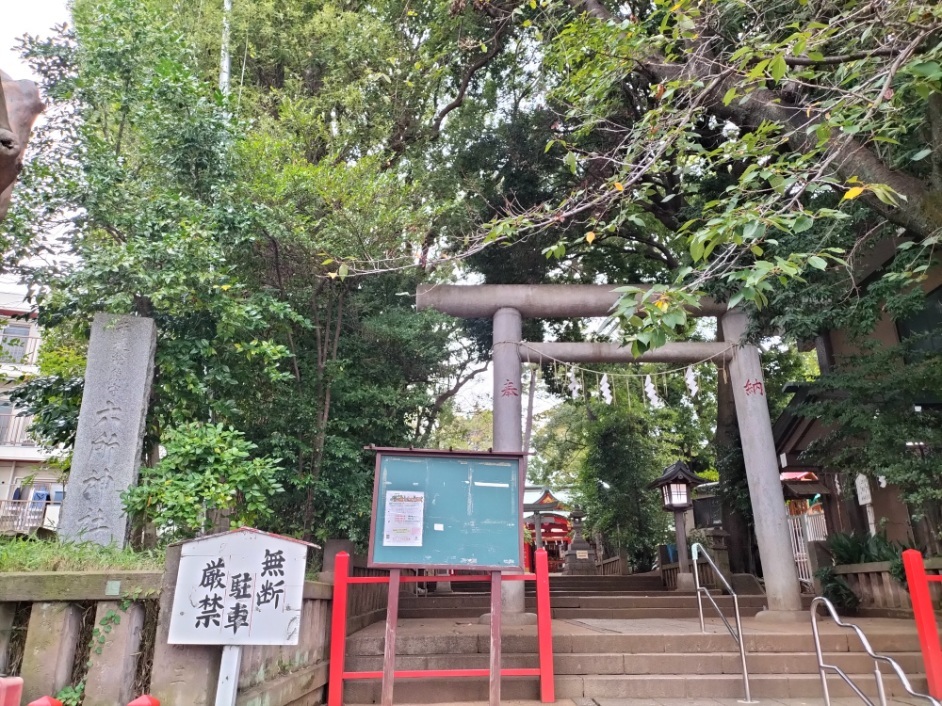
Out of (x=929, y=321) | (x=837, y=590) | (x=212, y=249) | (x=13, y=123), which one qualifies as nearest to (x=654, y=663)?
(x=837, y=590)

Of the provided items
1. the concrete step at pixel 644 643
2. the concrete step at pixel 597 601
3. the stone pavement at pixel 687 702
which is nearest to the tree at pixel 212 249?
the concrete step at pixel 644 643

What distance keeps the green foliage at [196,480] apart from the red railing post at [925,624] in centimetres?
605

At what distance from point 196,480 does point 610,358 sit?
645cm

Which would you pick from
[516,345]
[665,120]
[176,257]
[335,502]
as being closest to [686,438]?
[516,345]

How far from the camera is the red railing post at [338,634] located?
5.10 metres

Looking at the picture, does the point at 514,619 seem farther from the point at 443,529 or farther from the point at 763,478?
the point at 763,478

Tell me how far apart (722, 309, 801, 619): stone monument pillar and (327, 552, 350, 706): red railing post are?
587 centimetres

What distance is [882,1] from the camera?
14.8ft

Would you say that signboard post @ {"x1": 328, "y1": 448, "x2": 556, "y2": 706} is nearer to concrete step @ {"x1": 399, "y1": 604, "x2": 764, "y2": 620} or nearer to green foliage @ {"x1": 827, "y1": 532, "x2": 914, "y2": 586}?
concrete step @ {"x1": 399, "y1": 604, "x2": 764, "y2": 620}

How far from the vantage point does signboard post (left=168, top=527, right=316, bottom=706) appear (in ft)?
11.2

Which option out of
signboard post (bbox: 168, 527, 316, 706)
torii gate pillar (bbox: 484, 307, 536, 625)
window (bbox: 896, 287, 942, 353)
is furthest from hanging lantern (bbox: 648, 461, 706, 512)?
signboard post (bbox: 168, 527, 316, 706)

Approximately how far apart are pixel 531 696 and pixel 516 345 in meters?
5.00

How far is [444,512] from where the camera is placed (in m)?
5.14

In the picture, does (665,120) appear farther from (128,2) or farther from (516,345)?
(128,2)
